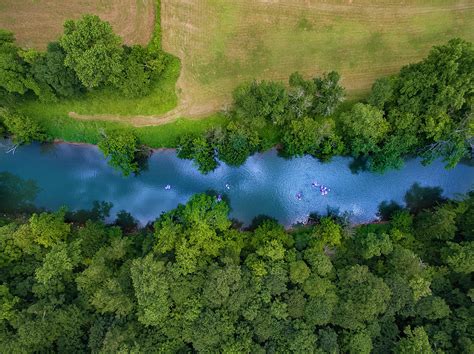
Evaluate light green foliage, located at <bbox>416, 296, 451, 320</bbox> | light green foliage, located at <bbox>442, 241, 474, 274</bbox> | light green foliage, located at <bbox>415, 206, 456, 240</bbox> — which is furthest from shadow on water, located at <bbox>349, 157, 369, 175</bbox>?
light green foliage, located at <bbox>416, 296, 451, 320</bbox>

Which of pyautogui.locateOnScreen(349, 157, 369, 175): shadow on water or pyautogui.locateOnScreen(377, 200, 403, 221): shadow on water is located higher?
pyautogui.locateOnScreen(349, 157, 369, 175): shadow on water

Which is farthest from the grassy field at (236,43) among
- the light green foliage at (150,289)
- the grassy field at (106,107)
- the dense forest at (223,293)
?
the light green foliage at (150,289)

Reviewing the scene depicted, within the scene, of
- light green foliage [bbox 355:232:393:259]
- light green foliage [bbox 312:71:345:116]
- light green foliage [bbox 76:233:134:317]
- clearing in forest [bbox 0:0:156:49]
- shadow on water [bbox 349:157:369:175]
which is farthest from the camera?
shadow on water [bbox 349:157:369:175]

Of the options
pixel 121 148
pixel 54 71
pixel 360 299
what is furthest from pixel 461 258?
pixel 54 71

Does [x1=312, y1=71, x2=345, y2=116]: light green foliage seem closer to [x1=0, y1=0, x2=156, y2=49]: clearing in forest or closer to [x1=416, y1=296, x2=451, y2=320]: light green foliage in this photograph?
[x1=0, y1=0, x2=156, y2=49]: clearing in forest

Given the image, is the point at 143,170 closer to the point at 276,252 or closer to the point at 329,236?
the point at 276,252

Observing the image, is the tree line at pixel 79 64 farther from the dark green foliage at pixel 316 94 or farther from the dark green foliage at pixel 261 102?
the dark green foliage at pixel 316 94
